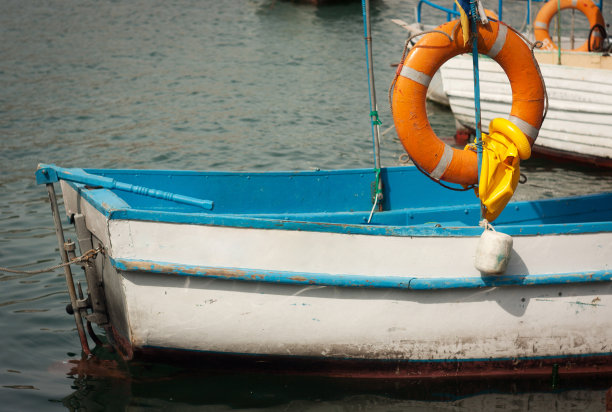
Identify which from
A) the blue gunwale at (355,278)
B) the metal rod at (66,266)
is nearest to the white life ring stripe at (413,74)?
the blue gunwale at (355,278)

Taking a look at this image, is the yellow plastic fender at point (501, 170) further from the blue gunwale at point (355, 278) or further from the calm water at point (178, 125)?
the calm water at point (178, 125)

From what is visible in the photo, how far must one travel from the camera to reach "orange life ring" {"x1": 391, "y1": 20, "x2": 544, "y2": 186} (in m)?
5.28

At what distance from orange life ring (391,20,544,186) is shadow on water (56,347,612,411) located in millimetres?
1611

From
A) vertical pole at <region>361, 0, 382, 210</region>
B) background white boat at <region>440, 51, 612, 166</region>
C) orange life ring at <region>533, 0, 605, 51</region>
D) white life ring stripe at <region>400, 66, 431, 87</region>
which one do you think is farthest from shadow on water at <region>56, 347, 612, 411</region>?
orange life ring at <region>533, 0, 605, 51</region>

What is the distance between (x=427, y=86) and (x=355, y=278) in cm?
159

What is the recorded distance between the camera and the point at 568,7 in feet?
41.2

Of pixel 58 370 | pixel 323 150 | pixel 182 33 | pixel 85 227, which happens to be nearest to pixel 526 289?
pixel 85 227

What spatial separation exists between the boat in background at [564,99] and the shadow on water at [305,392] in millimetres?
5381

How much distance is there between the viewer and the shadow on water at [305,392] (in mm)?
5254

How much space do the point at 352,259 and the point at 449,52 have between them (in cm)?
172

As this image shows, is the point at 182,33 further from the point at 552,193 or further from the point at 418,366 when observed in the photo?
the point at 418,366

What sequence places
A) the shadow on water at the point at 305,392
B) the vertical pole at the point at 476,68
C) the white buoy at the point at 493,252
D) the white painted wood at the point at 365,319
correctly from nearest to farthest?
the white buoy at the point at 493,252 → the white painted wood at the point at 365,319 → the vertical pole at the point at 476,68 → the shadow on water at the point at 305,392

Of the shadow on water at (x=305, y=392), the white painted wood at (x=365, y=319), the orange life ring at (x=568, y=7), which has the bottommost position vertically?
the shadow on water at (x=305, y=392)

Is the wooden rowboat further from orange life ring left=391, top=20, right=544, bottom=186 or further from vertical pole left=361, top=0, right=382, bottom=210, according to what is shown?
vertical pole left=361, top=0, right=382, bottom=210
